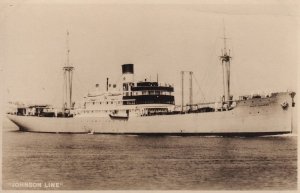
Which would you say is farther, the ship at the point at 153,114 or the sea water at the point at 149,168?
the ship at the point at 153,114

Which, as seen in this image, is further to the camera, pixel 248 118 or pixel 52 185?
pixel 248 118

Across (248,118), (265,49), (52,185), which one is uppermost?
(265,49)

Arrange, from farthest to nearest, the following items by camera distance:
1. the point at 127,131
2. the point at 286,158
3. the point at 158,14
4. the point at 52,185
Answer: the point at 127,131 → the point at 286,158 → the point at 158,14 → the point at 52,185

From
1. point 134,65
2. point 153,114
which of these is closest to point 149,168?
point 134,65

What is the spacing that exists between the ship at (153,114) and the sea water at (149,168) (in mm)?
2055

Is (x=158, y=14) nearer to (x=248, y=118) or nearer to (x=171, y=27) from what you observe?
(x=171, y=27)

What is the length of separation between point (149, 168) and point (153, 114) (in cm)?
768

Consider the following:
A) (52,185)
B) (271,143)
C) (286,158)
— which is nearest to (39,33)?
(52,185)

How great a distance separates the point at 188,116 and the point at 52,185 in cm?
797

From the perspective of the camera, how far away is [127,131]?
711 inches

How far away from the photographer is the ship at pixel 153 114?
15258 mm

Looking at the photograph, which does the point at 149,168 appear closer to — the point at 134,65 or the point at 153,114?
the point at 134,65

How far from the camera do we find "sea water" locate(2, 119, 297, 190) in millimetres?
9336

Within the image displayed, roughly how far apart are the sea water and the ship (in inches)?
80.9
